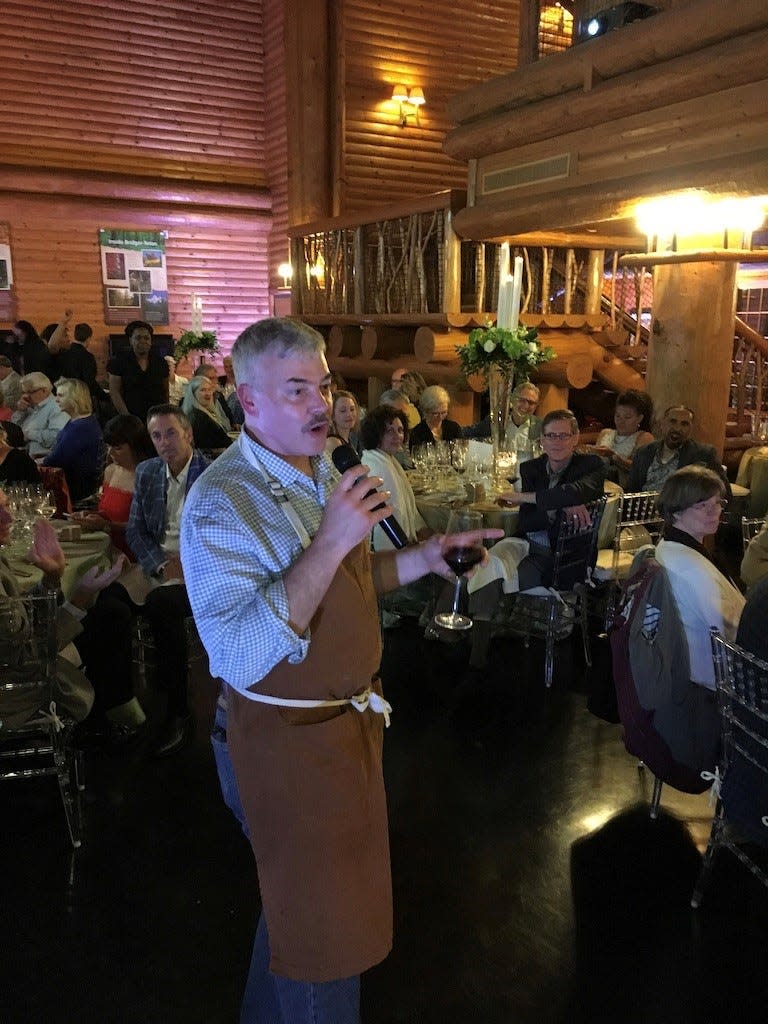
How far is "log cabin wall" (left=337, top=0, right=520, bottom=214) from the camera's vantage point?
1156 centimetres

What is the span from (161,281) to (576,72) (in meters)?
7.80

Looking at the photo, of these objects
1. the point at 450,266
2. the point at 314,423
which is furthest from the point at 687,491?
the point at 450,266

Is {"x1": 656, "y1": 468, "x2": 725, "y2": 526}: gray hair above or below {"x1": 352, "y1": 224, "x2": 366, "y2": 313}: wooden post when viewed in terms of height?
below

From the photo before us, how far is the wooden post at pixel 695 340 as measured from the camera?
6254 mm

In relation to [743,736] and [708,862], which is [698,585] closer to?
[743,736]

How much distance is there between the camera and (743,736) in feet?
8.39

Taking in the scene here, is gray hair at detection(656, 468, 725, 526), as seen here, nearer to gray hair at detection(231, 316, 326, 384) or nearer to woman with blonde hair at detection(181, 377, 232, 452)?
gray hair at detection(231, 316, 326, 384)

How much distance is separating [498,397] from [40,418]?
398 centimetres

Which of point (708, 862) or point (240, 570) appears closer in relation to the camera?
point (240, 570)

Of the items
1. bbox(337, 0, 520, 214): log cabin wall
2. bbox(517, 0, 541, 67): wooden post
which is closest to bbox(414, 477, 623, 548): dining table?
bbox(517, 0, 541, 67): wooden post

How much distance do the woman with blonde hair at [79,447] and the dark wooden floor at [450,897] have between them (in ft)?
9.03

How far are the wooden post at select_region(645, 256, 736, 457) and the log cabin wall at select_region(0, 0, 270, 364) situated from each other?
26.7 ft

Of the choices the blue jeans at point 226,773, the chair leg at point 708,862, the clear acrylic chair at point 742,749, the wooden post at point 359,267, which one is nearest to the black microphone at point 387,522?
the blue jeans at point 226,773

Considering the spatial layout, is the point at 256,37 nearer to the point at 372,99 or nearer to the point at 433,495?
the point at 372,99
